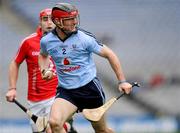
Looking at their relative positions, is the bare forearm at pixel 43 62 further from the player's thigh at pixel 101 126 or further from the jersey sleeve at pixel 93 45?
the player's thigh at pixel 101 126

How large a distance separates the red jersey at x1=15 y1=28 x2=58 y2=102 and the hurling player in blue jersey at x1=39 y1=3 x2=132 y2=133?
1.16 meters

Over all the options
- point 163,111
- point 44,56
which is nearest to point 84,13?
point 163,111

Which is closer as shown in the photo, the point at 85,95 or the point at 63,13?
the point at 63,13

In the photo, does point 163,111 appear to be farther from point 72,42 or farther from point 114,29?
point 72,42

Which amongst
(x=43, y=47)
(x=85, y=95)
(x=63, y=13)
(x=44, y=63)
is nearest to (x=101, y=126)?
(x=85, y=95)

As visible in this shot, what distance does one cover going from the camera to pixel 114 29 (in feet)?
58.0

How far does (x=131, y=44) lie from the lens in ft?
57.7

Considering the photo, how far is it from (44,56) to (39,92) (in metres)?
1.36

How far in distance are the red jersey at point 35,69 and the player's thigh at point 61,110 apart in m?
1.48

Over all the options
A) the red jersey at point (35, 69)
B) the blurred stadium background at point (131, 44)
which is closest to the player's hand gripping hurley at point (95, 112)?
the red jersey at point (35, 69)

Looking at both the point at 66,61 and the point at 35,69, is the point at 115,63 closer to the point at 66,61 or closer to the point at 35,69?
the point at 66,61

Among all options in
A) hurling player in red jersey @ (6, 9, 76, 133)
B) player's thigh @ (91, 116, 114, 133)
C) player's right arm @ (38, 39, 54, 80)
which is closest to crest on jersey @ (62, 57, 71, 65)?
player's right arm @ (38, 39, 54, 80)

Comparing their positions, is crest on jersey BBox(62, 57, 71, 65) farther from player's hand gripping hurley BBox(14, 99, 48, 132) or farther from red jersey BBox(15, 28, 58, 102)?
red jersey BBox(15, 28, 58, 102)

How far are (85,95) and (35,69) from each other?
1533 millimetres
